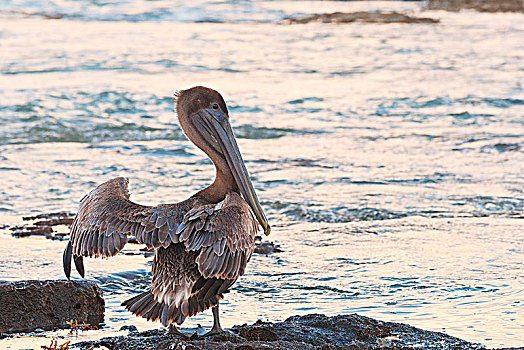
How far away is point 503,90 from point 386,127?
128 inches

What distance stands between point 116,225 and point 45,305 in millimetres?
785

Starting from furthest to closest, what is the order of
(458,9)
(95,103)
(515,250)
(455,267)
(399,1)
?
(399,1) < (458,9) < (95,103) < (515,250) < (455,267)

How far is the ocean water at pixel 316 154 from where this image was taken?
5.43 metres

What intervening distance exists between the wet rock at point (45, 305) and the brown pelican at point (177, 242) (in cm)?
16

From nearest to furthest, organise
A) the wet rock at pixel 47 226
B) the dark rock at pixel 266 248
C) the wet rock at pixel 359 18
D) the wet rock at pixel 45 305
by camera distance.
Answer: the wet rock at pixel 45 305, the dark rock at pixel 266 248, the wet rock at pixel 47 226, the wet rock at pixel 359 18

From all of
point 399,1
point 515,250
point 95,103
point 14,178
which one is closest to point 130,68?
point 95,103

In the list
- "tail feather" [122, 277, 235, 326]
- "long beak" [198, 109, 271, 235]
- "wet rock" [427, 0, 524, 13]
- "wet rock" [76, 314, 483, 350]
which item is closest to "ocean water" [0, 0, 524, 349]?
"wet rock" [76, 314, 483, 350]

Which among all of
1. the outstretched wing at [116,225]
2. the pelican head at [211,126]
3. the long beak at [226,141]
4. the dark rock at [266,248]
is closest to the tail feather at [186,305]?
the outstretched wing at [116,225]

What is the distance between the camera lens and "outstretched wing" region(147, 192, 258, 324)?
4.01 meters

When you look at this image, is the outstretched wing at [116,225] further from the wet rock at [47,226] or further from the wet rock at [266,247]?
the wet rock at [47,226]

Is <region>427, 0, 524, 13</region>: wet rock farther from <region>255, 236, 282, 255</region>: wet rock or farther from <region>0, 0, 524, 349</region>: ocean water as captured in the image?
<region>255, 236, 282, 255</region>: wet rock

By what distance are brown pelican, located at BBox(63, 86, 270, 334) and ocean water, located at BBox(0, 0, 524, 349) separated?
59cm

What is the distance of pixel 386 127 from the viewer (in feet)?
37.4

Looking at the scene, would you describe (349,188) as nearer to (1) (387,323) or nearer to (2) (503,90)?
(1) (387,323)
